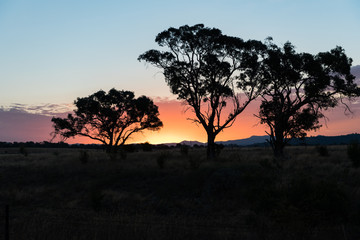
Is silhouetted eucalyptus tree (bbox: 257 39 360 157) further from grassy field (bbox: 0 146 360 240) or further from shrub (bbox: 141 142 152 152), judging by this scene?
shrub (bbox: 141 142 152 152)

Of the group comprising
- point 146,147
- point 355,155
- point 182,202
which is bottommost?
point 182,202

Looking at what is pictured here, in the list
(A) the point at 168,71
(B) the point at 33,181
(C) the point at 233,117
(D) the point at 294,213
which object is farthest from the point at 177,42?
(D) the point at 294,213

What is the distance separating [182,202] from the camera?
1789 cm

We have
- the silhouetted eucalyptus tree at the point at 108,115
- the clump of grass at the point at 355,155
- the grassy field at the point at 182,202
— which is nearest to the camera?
the grassy field at the point at 182,202

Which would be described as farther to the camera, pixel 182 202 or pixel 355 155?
pixel 355 155

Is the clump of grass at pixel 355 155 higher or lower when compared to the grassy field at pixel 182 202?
higher

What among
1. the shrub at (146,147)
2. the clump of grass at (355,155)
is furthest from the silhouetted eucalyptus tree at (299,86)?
the shrub at (146,147)

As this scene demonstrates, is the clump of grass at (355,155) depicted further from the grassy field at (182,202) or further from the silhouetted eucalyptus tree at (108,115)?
the silhouetted eucalyptus tree at (108,115)

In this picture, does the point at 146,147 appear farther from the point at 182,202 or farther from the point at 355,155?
the point at 182,202

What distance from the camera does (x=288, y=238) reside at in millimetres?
9344

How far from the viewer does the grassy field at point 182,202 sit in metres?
10.5

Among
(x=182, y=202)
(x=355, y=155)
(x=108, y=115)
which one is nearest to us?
(x=182, y=202)

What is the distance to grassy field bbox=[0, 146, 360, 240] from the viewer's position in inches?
412

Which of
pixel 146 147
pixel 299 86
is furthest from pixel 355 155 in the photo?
pixel 146 147
